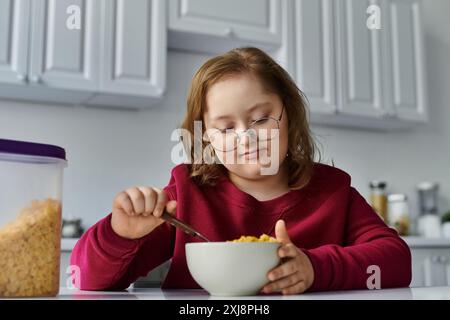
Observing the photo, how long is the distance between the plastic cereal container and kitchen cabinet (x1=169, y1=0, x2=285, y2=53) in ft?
5.93

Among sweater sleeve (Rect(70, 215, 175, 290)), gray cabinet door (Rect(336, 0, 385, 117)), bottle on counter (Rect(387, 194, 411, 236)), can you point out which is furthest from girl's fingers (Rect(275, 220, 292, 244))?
bottle on counter (Rect(387, 194, 411, 236))

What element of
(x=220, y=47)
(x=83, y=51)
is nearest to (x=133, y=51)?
(x=83, y=51)

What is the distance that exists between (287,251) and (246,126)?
384mm

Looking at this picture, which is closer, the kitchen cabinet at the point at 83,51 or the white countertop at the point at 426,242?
the kitchen cabinet at the point at 83,51

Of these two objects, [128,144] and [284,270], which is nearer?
[284,270]

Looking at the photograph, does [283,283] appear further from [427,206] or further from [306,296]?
[427,206]

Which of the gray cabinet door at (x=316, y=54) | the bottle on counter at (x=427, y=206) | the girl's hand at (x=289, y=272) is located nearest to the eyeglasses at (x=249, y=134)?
the girl's hand at (x=289, y=272)

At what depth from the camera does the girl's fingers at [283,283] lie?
0.64 metres

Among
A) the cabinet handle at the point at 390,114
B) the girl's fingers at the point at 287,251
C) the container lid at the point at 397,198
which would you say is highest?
the cabinet handle at the point at 390,114

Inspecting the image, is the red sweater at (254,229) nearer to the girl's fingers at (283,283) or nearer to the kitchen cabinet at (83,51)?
the girl's fingers at (283,283)

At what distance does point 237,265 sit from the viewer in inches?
24.3

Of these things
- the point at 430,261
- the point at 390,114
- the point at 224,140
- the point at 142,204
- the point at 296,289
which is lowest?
the point at 430,261

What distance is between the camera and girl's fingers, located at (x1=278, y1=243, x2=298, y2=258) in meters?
0.64
